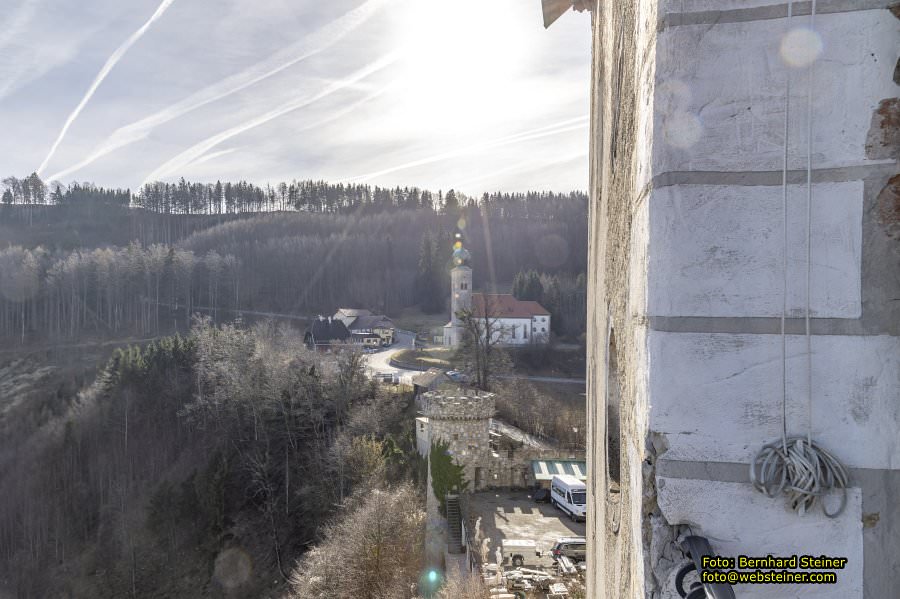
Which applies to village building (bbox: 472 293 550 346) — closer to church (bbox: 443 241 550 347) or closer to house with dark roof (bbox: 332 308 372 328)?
church (bbox: 443 241 550 347)

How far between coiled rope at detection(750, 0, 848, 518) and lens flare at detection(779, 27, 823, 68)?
0.8 inches

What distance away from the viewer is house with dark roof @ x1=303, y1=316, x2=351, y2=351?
48781 mm

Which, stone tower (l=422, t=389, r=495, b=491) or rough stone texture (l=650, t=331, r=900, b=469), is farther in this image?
stone tower (l=422, t=389, r=495, b=491)

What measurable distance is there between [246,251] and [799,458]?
82609 mm

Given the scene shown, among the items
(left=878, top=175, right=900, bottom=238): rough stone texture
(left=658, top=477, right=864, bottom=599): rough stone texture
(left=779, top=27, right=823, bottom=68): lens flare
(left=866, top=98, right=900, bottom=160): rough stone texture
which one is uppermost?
(left=779, top=27, right=823, bottom=68): lens flare

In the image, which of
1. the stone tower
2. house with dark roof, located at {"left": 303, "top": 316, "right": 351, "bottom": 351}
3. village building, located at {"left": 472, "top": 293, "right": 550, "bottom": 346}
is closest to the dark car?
the stone tower

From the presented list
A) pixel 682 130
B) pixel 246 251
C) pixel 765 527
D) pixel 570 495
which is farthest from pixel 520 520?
pixel 246 251

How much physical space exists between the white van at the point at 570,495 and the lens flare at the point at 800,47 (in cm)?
1595

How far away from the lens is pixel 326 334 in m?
50.1

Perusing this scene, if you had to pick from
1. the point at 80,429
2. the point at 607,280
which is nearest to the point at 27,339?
the point at 80,429

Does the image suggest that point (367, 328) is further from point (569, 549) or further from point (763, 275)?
point (763, 275)

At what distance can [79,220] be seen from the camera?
92500 millimetres

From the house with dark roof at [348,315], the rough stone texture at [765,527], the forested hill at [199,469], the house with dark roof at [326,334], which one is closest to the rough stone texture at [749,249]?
the rough stone texture at [765,527]

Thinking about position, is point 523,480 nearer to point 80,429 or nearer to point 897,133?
point 897,133
